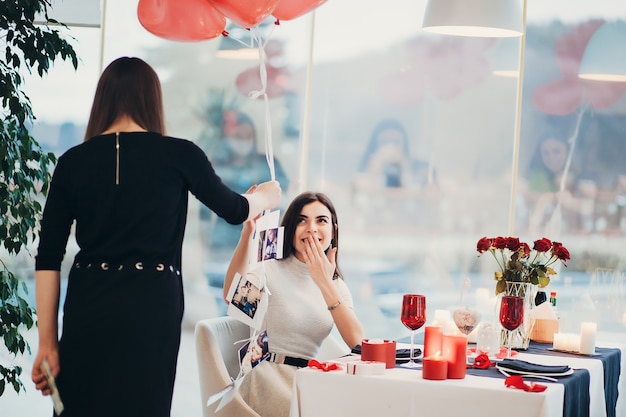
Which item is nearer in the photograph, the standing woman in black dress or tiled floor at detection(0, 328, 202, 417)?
the standing woman in black dress

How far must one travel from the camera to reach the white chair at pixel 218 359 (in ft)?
10.1

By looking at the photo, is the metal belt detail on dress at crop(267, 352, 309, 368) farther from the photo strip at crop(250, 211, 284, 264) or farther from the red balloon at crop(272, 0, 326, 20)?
the red balloon at crop(272, 0, 326, 20)

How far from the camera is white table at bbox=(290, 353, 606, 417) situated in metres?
2.38

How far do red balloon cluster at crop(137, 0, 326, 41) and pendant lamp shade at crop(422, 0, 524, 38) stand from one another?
46cm

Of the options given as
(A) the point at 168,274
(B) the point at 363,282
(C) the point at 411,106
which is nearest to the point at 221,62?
(C) the point at 411,106

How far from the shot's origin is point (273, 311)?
→ 333 centimetres

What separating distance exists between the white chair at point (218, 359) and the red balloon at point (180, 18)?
3.37ft

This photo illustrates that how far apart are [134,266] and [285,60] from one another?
120 inches

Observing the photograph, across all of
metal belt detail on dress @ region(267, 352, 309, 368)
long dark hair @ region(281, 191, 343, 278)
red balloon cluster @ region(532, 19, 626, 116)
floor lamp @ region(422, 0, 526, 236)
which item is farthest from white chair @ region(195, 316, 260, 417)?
red balloon cluster @ region(532, 19, 626, 116)

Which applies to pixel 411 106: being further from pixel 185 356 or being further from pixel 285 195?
pixel 185 356

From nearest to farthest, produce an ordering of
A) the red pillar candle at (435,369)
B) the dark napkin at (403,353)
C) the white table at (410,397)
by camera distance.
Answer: the white table at (410,397) < the red pillar candle at (435,369) < the dark napkin at (403,353)

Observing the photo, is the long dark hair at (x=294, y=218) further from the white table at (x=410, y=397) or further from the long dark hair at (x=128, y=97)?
the long dark hair at (x=128, y=97)

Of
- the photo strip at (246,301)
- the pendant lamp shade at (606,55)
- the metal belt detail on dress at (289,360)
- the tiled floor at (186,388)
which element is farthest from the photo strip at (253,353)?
the pendant lamp shade at (606,55)

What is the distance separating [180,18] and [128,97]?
0.99 metres
